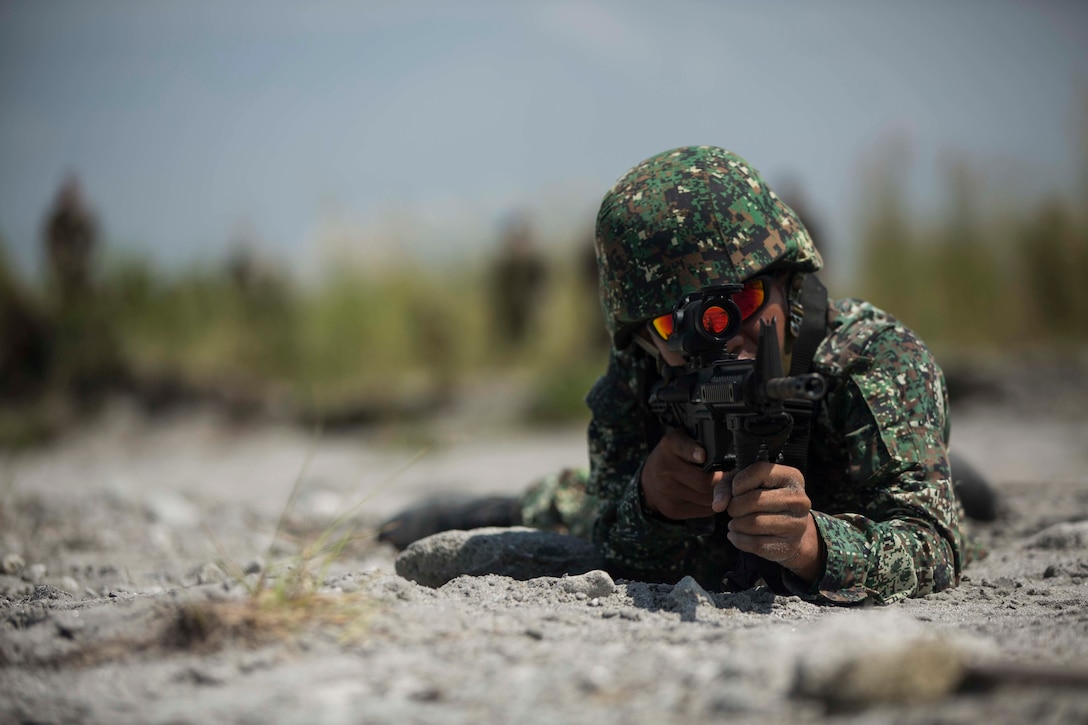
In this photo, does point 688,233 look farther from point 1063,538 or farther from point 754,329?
point 1063,538

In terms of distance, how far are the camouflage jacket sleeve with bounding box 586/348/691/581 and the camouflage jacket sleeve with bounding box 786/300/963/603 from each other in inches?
19.7

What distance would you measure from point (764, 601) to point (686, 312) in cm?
84

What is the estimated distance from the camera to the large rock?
2834 mm

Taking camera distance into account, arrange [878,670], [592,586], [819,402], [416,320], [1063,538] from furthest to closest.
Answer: [416,320], [1063,538], [819,402], [592,586], [878,670]

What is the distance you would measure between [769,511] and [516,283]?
12458mm

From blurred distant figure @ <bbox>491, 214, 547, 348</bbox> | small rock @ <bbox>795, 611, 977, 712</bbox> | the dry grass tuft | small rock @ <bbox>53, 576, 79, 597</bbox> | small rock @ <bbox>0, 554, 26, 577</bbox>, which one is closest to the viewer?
small rock @ <bbox>795, 611, 977, 712</bbox>

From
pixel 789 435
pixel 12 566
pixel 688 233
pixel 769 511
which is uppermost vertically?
pixel 688 233

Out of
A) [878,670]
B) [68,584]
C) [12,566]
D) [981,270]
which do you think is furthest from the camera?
[981,270]

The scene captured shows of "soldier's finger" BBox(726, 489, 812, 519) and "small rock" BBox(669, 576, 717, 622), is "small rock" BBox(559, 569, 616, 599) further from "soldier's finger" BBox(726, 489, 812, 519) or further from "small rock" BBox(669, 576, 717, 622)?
"soldier's finger" BBox(726, 489, 812, 519)

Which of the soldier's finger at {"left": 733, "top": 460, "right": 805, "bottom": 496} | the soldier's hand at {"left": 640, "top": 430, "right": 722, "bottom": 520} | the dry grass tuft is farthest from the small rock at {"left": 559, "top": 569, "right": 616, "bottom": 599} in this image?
the dry grass tuft

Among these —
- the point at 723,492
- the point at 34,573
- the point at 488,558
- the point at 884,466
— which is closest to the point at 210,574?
the point at 34,573

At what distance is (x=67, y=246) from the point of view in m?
12.3

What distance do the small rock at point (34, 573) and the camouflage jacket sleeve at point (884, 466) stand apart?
290 cm

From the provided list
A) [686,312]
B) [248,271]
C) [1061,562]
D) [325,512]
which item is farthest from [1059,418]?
[248,271]
